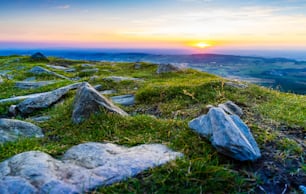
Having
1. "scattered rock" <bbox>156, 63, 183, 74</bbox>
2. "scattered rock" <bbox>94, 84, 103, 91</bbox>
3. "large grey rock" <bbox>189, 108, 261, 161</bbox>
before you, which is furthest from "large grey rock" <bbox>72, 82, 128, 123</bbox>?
"scattered rock" <bbox>156, 63, 183, 74</bbox>

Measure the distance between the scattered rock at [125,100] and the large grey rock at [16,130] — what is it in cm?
306

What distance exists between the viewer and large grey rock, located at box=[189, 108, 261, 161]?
446 cm

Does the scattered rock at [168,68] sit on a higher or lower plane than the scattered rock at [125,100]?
higher

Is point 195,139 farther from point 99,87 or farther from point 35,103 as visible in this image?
point 99,87

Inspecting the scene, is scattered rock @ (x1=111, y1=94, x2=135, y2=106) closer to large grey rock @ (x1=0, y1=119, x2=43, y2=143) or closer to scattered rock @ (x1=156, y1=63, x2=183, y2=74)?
large grey rock @ (x1=0, y1=119, x2=43, y2=143)

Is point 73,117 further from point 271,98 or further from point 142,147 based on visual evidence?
point 271,98

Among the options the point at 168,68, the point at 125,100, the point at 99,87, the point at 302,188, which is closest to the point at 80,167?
the point at 302,188

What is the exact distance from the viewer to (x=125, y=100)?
31.4 ft

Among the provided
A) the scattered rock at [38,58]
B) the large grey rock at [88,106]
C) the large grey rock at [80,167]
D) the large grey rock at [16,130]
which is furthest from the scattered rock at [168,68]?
the scattered rock at [38,58]

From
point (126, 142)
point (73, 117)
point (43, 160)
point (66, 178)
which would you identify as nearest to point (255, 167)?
point (126, 142)

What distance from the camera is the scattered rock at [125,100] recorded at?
912 centimetres

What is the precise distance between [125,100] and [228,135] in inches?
211

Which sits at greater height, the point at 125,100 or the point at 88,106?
the point at 88,106

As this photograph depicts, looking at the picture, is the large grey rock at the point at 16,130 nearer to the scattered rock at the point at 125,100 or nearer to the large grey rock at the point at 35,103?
the large grey rock at the point at 35,103
